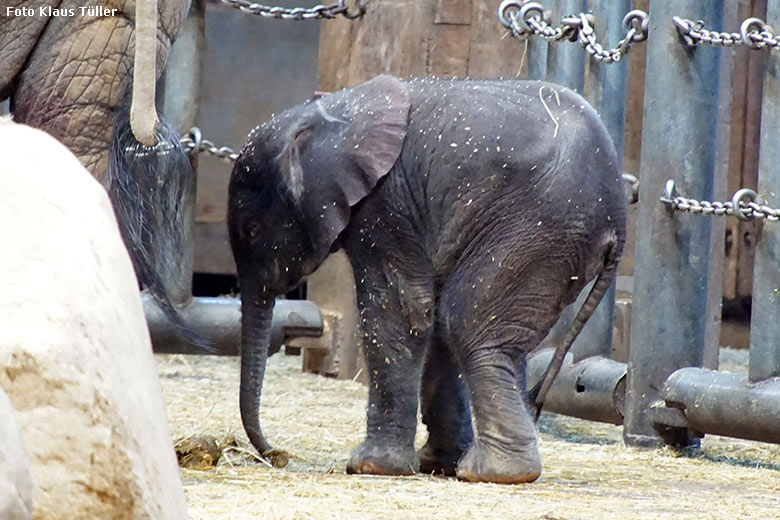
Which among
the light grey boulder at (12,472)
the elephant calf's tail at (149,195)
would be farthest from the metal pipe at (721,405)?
the light grey boulder at (12,472)

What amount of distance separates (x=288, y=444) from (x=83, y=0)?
4.96ft

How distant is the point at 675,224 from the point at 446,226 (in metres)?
1.23

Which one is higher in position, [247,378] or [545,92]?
[545,92]

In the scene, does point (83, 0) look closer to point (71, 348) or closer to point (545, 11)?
point (545, 11)

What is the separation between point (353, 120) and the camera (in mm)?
3688

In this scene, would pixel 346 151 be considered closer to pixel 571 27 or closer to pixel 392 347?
pixel 392 347

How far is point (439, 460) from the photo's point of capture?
3820mm

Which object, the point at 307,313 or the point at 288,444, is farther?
the point at 307,313

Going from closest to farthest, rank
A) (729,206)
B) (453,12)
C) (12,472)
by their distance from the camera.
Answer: (12,472) → (729,206) → (453,12)

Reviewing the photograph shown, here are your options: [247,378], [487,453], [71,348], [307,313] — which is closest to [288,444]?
[247,378]

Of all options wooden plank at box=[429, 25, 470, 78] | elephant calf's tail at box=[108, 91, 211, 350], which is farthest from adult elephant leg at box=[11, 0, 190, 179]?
wooden plank at box=[429, 25, 470, 78]

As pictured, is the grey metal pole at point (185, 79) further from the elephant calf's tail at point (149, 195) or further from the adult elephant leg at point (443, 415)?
the adult elephant leg at point (443, 415)

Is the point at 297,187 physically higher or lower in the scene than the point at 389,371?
higher

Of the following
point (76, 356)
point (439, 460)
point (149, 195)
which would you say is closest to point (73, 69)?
point (149, 195)
